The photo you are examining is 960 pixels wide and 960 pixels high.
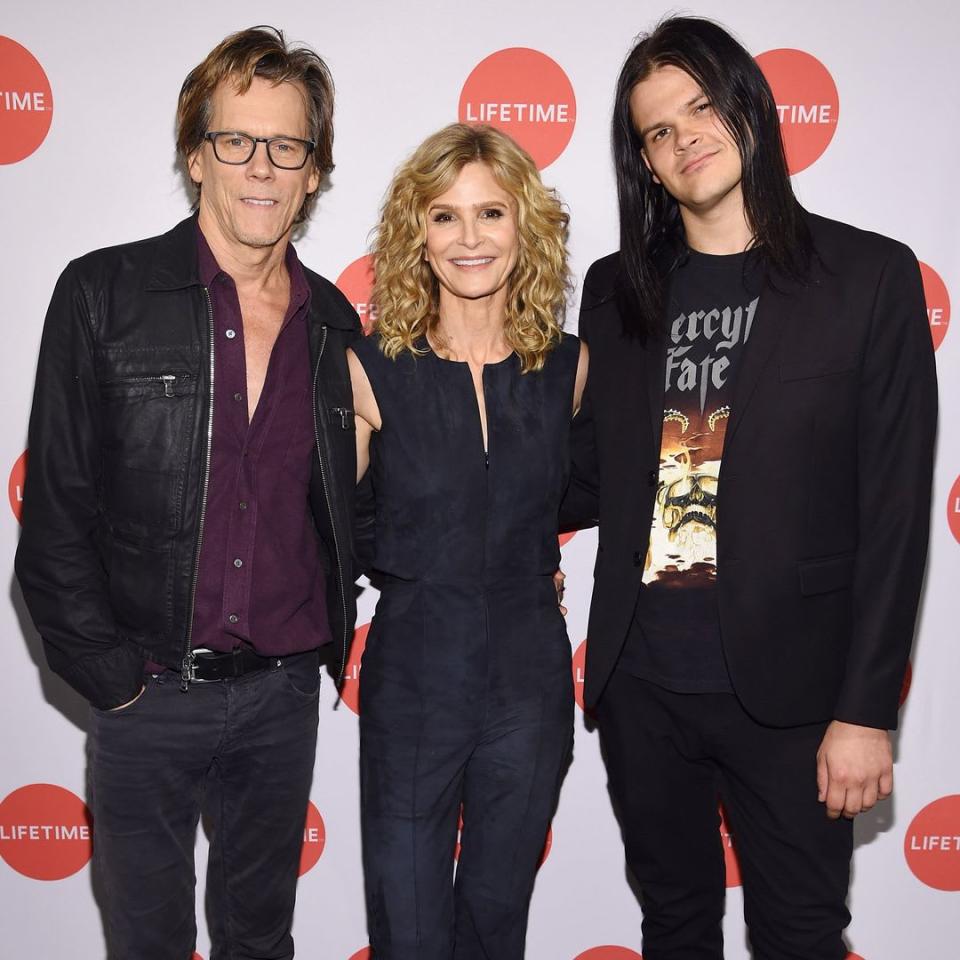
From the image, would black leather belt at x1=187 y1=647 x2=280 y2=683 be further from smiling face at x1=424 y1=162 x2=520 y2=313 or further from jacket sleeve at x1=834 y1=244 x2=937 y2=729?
jacket sleeve at x1=834 y1=244 x2=937 y2=729

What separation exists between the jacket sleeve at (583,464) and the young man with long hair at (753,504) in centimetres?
13

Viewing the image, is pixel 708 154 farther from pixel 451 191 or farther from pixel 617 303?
pixel 451 191

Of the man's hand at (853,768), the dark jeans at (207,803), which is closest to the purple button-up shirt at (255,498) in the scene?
the dark jeans at (207,803)

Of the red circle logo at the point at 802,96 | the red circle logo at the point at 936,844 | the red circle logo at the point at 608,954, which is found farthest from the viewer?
the red circle logo at the point at 608,954

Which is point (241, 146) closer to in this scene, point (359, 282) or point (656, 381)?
point (359, 282)

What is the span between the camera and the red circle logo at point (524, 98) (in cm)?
254

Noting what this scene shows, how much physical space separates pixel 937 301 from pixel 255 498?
1.91m

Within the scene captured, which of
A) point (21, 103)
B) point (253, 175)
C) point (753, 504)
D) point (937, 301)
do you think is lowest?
point (753, 504)

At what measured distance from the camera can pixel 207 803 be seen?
2.22 meters

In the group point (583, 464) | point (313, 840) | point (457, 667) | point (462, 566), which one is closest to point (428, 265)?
point (583, 464)

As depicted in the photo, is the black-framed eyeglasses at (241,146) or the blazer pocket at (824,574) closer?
the blazer pocket at (824,574)

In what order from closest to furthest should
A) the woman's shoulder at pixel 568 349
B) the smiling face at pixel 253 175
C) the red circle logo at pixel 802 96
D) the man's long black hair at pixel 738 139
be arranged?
the man's long black hair at pixel 738 139
the smiling face at pixel 253 175
the woman's shoulder at pixel 568 349
the red circle logo at pixel 802 96

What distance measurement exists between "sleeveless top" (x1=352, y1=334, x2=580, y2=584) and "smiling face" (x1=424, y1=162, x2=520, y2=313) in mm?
188

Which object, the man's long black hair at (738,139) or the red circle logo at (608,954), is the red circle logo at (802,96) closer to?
the man's long black hair at (738,139)
